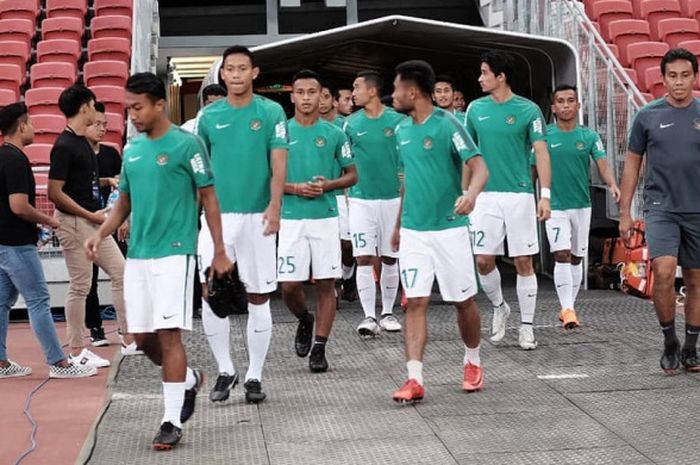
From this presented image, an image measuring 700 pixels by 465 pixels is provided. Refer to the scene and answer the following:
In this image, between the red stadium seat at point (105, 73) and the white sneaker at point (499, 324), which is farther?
the red stadium seat at point (105, 73)

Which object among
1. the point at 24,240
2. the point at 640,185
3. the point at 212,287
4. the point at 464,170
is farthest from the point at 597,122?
the point at 212,287

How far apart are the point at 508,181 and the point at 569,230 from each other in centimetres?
158

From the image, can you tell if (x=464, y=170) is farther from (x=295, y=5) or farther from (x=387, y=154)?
(x=295, y=5)

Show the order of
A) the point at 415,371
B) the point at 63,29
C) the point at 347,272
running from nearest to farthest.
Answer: the point at 415,371 < the point at 347,272 < the point at 63,29

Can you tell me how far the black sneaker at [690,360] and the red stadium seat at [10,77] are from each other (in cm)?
1048

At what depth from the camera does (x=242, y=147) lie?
24.6ft

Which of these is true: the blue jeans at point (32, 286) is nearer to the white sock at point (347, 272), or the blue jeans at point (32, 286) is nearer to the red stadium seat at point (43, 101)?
the white sock at point (347, 272)

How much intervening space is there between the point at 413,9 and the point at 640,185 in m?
8.73

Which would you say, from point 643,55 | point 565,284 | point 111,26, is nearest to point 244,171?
point 565,284

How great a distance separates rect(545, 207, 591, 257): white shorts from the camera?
35.0ft

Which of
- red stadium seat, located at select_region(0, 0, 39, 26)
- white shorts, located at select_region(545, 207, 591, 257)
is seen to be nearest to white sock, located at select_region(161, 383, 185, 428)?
white shorts, located at select_region(545, 207, 591, 257)

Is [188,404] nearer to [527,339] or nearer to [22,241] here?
[22,241]

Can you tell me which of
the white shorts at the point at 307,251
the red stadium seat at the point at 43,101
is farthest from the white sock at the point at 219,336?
the red stadium seat at the point at 43,101

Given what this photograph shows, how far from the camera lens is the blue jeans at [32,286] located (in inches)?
348
